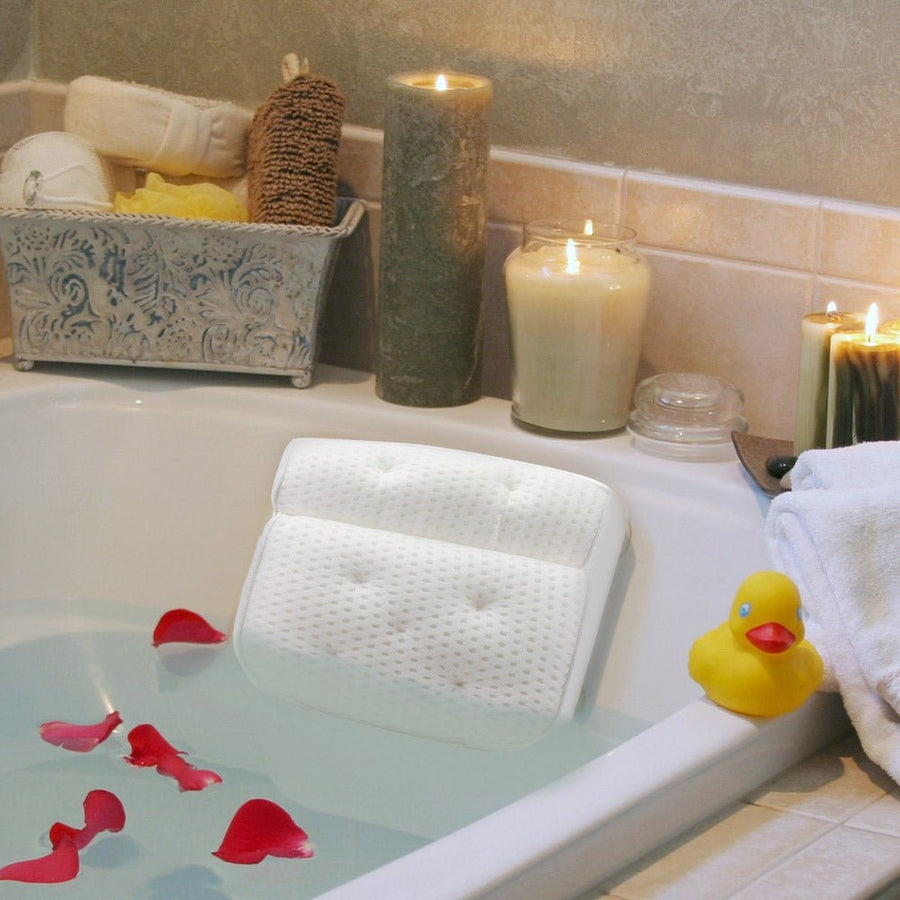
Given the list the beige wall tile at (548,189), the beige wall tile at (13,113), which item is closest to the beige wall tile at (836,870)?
the beige wall tile at (548,189)

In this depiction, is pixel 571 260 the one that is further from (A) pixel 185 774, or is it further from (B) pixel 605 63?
(A) pixel 185 774

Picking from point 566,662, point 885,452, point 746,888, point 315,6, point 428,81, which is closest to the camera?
point 746,888

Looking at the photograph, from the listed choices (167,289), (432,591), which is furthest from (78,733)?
(167,289)

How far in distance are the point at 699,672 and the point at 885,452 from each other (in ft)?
0.89

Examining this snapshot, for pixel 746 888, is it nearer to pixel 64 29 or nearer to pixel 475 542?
pixel 475 542

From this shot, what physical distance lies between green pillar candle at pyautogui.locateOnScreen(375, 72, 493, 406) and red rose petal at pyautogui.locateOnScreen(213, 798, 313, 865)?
0.52 meters

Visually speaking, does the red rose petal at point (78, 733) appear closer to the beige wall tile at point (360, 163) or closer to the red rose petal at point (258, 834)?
the red rose petal at point (258, 834)

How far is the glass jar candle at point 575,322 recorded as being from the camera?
1.29 metres

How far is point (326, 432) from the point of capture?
142 centimetres

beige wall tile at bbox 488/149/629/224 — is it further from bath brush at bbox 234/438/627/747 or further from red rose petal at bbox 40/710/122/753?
red rose petal at bbox 40/710/122/753

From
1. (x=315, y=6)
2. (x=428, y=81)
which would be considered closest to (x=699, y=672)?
(x=428, y=81)

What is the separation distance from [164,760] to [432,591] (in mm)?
273

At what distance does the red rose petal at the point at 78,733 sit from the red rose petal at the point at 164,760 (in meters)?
0.04

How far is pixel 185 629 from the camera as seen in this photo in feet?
4.49
